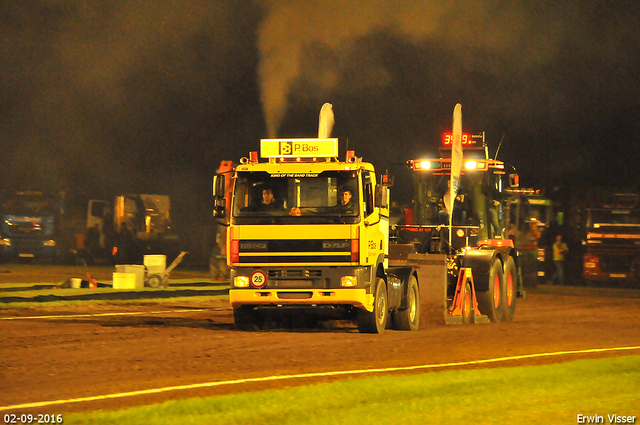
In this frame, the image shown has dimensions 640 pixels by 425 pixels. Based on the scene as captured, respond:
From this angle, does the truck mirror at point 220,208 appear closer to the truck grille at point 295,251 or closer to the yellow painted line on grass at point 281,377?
the truck grille at point 295,251

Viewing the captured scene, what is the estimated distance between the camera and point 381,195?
15.9 m

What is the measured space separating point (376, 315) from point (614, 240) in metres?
24.9

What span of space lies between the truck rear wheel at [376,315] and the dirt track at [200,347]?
24cm

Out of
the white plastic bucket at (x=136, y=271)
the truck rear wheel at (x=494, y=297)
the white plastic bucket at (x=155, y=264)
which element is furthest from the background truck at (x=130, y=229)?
the truck rear wheel at (x=494, y=297)

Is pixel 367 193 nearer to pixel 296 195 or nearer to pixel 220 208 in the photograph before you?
pixel 296 195

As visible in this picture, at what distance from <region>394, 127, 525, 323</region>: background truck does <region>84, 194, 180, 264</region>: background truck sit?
2764 cm

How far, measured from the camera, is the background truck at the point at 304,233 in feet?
51.2

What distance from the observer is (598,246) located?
128 ft

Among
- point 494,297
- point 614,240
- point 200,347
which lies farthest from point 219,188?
point 614,240

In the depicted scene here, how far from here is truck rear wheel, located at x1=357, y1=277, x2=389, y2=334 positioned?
1631 cm

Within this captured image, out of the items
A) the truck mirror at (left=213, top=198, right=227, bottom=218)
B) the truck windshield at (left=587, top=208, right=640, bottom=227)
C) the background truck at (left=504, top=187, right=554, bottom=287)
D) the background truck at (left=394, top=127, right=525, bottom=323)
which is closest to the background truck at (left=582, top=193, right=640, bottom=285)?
the truck windshield at (left=587, top=208, right=640, bottom=227)

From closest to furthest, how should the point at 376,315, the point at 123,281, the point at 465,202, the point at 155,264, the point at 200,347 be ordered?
the point at 200,347
the point at 376,315
the point at 465,202
the point at 123,281
the point at 155,264

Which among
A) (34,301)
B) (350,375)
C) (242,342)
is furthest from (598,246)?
(350,375)

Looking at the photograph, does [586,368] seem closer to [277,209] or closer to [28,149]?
[277,209]
